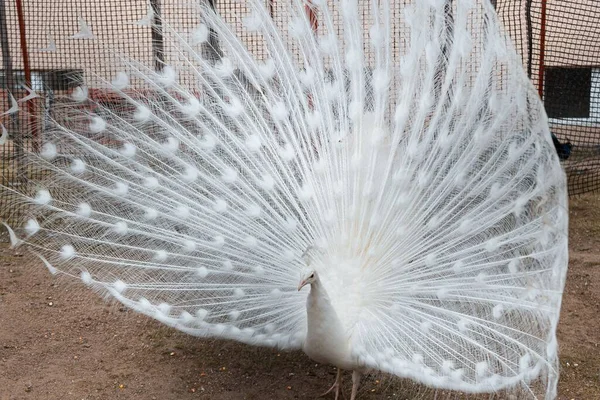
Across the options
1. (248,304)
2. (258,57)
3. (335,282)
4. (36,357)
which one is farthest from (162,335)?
(258,57)

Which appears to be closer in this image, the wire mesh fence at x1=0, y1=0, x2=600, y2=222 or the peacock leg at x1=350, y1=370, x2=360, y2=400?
the peacock leg at x1=350, y1=370, x2=360, y2=400

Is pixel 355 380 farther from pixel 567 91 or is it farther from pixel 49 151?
pixel 567 91

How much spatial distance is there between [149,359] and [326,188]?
161 centimetres

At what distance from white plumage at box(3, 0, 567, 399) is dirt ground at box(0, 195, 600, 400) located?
1.80ft

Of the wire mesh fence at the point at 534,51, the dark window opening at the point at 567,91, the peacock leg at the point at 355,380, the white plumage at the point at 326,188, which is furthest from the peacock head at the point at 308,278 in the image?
the dark window opening at the point at 567,91

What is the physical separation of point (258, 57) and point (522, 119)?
4.87 feet

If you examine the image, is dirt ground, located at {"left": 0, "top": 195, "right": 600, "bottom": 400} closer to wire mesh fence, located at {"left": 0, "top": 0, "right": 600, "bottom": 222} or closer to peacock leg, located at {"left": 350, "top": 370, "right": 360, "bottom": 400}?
peacock leg, located at {"left": 350, "top": 370, "right": 360, "bottom": 400}

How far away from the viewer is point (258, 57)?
404 cm

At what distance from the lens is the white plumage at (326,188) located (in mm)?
3416

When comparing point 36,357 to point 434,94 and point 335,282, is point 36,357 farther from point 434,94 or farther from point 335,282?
point 434,94

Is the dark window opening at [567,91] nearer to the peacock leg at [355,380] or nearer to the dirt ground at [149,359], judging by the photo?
the dirt ground at [149,359]

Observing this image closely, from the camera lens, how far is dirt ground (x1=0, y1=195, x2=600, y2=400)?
13.3 ft

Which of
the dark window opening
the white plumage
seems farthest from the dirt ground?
the dark window opening

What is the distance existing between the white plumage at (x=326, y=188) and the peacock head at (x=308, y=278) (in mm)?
130
